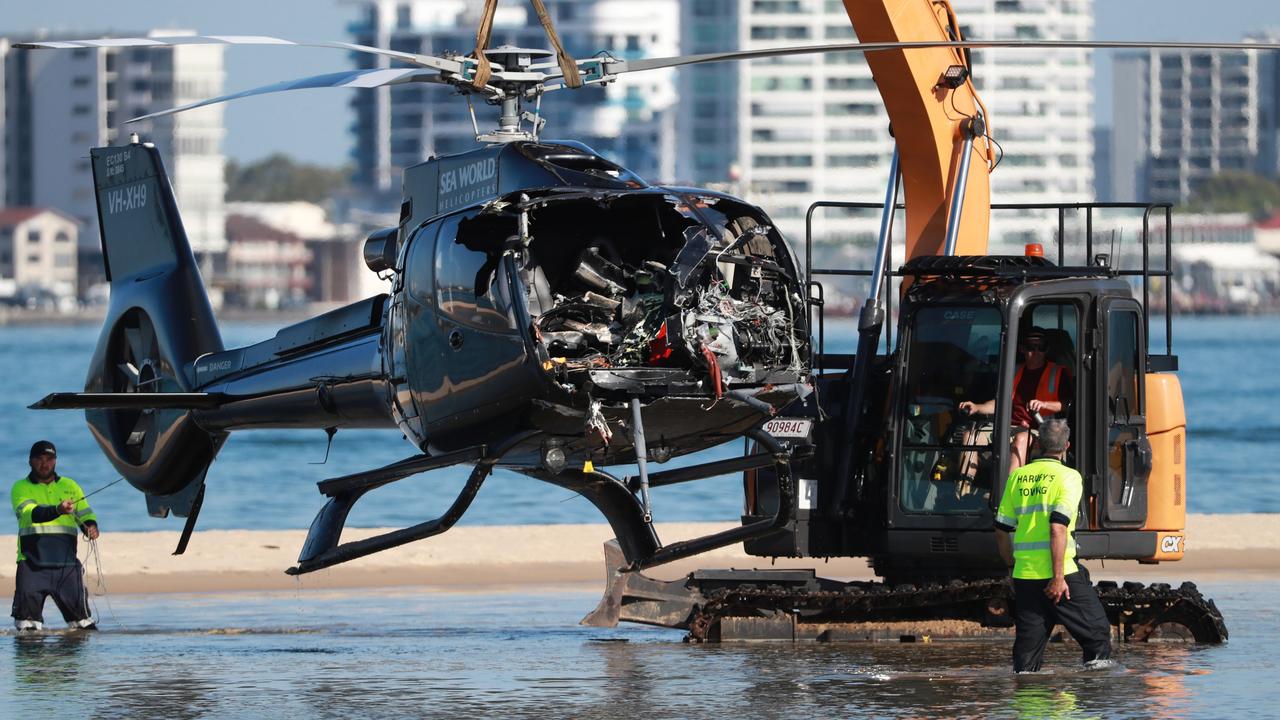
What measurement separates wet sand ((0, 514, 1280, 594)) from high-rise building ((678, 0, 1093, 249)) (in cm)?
13664

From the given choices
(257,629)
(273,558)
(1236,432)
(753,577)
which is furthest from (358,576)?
(1236,432)

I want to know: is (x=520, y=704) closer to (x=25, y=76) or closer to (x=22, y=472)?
(x=22, y=472)

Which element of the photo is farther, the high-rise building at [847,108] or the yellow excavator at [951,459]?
the high-rise building at [847,108]

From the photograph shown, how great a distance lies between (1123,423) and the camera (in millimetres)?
13750

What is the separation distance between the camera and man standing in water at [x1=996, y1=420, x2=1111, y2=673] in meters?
12.1

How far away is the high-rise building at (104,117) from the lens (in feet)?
595

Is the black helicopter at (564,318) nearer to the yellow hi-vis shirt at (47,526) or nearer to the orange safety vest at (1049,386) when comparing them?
the orange safety vest at (1049,386)

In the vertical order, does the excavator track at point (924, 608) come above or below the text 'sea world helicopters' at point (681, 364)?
below

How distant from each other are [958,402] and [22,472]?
35506 mm

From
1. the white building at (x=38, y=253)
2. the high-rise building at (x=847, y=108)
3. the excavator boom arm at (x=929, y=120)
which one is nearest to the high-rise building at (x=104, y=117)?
the white building at (x=38, y=253)

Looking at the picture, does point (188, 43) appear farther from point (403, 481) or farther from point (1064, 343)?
point (403, 481)

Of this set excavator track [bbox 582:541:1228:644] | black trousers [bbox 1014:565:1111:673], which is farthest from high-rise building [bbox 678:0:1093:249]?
black trousers [bbox 1014:565:1111:673]

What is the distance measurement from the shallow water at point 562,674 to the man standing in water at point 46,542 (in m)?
0.34

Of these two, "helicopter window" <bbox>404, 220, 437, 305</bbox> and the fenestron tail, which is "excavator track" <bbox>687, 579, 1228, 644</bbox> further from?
the fenestron tail
